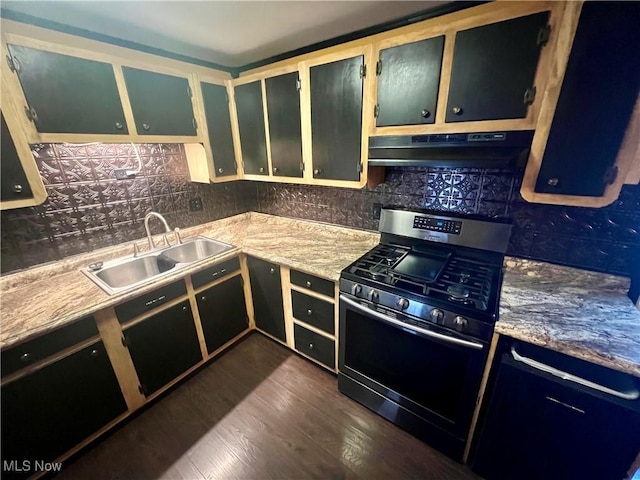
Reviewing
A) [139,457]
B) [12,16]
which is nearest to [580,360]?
[139,457]

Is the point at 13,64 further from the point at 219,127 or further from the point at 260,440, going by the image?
the point at 260,440

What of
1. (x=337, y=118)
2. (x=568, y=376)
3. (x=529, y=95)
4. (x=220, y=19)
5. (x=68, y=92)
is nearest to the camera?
(x=568, y=376)

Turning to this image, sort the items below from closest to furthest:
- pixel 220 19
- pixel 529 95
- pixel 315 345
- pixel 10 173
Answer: pixel 529 95
pixel 10 173
pixel 220 19
pixel 315 345

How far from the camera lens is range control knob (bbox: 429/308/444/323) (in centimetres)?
123

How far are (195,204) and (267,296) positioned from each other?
1.09 m

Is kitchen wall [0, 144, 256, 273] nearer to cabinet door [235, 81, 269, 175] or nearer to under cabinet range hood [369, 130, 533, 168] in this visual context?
cabinet door [235, 81, 269, 175]

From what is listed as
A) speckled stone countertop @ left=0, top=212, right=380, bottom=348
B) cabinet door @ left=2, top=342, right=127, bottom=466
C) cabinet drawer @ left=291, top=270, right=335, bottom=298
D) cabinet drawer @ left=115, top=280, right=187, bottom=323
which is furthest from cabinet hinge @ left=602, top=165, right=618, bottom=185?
cabinet door @ left=2, top=342, right=127, bottom=466

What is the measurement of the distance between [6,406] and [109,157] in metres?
1.48

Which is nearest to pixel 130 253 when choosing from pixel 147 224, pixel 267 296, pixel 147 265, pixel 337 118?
pixel 147 265

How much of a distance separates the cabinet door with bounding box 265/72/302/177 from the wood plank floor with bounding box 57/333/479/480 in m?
1.67

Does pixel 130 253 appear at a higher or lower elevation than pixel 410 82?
lower

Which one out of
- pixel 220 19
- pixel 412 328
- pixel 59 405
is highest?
pixel 220 19

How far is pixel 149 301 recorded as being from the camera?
5.24ft

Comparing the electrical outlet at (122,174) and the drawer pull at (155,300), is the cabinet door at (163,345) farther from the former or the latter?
the electrical outlet at (122,174)
